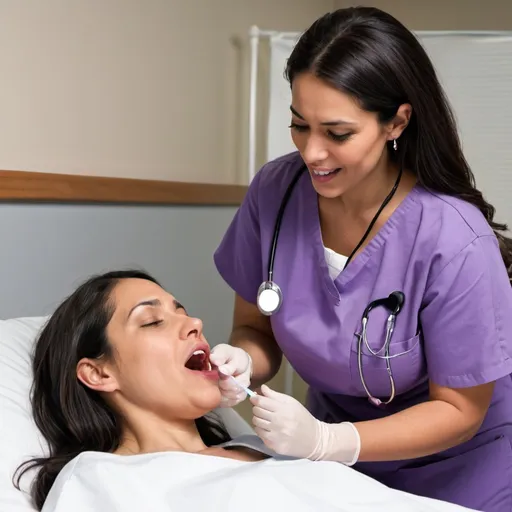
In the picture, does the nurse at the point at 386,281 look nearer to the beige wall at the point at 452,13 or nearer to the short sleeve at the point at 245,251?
the short sleeve at the point at 245,251

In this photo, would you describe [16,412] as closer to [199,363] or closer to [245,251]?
[199,363]

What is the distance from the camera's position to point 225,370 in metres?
1.49

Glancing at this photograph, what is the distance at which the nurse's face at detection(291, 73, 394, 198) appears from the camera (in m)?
1.34

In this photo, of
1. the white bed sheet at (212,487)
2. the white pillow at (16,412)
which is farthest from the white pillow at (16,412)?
the white bed sheet at (212,487)

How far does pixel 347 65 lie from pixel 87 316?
73 centimetres

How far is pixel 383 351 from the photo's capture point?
4.70 ft

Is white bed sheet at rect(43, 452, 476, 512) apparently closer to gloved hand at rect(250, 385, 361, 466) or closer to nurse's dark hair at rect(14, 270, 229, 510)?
gloved hand at rect(250, 385, 361, 466)

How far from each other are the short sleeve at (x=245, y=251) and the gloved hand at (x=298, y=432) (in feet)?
1.47

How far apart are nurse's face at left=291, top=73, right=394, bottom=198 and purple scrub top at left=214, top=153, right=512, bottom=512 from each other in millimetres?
149

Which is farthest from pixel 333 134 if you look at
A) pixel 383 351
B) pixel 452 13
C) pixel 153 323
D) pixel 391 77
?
pixel 452 13

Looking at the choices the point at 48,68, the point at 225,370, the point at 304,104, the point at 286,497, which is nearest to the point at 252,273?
the point at 225,370

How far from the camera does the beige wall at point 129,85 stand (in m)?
1.83

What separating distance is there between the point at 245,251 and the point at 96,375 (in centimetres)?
45

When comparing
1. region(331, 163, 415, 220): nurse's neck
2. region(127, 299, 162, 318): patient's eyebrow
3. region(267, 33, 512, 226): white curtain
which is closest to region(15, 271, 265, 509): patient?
region(127, 299, 162, 318): patient's eyebrow
